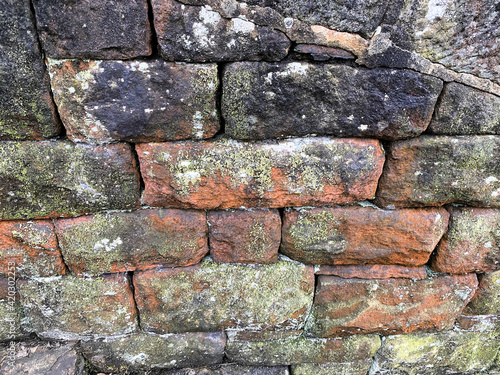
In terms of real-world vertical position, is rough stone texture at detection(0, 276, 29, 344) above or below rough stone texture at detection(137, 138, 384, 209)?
below

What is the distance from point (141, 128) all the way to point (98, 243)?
778mm

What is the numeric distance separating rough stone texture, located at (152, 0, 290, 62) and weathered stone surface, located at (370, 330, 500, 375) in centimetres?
221

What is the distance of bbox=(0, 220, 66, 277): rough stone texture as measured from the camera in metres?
1.78

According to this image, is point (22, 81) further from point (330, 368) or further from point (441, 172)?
point (330, 368)

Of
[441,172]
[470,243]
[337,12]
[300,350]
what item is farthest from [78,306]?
[470,243]

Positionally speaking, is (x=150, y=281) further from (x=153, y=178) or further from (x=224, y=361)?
(x=224, y=361)

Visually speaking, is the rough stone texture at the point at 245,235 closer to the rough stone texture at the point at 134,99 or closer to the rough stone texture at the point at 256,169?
the rough stone texture at the point at 256,169

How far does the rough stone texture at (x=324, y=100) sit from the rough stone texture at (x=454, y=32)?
0.46ft

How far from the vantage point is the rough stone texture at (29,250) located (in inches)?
70.2

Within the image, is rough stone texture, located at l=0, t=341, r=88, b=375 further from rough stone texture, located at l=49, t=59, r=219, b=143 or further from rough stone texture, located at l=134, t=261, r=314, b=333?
rough stone texture, located at l=49, t=59, r=219, b=143

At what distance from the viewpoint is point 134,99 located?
1530mm

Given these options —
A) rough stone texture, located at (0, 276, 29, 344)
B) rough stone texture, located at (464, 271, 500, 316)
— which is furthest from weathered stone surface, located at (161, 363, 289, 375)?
rough stone texture, located at (464, 271, 500, 316)

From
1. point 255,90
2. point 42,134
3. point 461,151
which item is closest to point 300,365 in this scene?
point 461,151

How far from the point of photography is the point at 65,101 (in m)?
1.52
